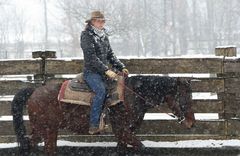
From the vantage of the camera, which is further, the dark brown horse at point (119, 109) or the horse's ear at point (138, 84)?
the horse's ear at point (138, 84)

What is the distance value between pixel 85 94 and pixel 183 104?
164cm

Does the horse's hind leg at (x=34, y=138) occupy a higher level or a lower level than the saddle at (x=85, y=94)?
lower

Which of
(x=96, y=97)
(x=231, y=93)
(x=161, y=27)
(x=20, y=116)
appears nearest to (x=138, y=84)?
(x=96, y=97)

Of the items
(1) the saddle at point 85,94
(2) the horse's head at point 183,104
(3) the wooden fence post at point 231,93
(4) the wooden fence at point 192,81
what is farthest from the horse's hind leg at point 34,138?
(3) the wooden fence post at point 231,93

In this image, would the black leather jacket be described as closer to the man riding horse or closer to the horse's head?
the man riding horse

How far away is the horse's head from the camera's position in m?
7.11

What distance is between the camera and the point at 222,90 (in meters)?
7.96

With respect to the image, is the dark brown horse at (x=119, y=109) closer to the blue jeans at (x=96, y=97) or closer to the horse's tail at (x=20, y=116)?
the horse's tail at (x=20, y=116)

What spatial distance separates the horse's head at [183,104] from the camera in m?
7.11

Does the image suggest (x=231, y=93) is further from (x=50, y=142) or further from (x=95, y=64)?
(x=50, y=142)

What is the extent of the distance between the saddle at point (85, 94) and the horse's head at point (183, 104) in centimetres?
91

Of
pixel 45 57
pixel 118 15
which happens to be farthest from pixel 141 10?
pixel 45 57

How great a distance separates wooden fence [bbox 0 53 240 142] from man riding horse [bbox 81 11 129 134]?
1068 millimetres

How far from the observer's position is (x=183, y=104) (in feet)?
23.3
